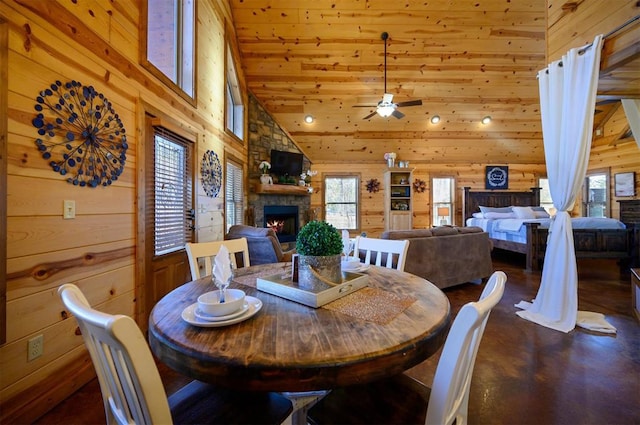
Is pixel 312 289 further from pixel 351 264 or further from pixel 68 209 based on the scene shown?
pixel 68 209

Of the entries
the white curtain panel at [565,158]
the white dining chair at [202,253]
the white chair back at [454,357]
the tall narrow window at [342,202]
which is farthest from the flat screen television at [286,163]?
the white chair back at [454,357]

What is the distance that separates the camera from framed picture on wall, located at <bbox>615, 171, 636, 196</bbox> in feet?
19.7

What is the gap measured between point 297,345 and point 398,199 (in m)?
6.60

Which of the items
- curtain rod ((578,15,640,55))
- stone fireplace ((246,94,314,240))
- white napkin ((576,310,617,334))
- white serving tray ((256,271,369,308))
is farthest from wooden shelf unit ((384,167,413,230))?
white serving tray ((256,271,369,308))

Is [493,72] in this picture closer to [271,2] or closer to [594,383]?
[271,2]

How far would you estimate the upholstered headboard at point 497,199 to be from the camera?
714 cm

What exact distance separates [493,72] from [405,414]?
6.32 m

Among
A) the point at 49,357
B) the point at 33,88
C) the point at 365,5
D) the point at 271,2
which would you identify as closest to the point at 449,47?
the point at 365,5

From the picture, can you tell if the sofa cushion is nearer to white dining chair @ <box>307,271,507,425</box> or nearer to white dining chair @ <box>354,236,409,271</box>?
white dining chair @ <box>354,236,409,271</box>

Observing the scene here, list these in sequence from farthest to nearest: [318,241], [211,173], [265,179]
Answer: [265,179], [211,173], [318,241]

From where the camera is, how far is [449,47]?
16.2ft

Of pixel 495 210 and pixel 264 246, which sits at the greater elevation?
pixel 495 210

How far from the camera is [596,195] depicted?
22.5 feet

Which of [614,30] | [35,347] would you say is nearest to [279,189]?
[35,347]
